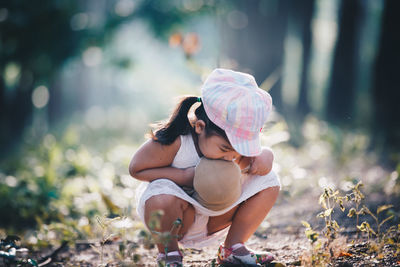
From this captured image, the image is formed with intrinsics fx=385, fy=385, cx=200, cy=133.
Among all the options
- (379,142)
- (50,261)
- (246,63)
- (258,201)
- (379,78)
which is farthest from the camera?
(246,63)

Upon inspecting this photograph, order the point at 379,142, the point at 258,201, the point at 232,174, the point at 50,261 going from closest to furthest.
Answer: the point at 232,174
the point at 258,201
the point at 50,261
the point at 379,142

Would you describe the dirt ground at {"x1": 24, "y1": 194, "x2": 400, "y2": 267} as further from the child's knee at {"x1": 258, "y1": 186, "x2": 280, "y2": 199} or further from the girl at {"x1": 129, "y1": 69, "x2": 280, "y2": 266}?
the child's knee at {"x1": 258, "y1": 186, "x2": 280, "y2": 199}

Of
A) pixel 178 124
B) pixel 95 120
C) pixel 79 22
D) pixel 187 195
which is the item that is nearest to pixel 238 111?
pixel 178 124

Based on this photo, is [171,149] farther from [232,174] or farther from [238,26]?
[238,26]

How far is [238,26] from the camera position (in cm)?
1224

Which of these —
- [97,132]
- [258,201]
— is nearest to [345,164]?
[258,201]

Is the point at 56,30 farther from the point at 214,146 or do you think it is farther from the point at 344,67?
the point at 214,146

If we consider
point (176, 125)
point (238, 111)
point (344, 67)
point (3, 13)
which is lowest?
point (344, 67)

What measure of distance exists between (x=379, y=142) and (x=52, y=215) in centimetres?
→ 549

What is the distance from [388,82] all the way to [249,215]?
5.97 meters

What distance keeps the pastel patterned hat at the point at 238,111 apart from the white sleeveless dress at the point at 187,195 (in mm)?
308

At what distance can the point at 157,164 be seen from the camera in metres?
2.13

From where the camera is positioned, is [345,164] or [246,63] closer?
[345,164]

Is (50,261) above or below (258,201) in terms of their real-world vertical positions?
below
